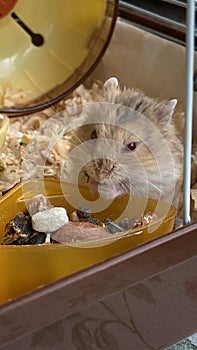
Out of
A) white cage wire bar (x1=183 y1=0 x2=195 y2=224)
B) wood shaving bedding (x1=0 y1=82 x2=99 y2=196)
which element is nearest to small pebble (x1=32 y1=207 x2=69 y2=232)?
white cage wire bar (x1=183 y1=0 x2=195 y2=224)

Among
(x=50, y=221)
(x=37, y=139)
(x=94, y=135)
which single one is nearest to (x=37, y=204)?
(x=50, y=221)

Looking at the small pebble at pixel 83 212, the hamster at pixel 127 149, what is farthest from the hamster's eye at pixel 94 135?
the small pebble at pixel 83 212

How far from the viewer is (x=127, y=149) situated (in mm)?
906

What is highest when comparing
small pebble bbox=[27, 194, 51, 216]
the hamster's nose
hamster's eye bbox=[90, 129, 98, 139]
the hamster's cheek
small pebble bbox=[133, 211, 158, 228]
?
hamster's eye bbox=[90, 129, 98, 139]

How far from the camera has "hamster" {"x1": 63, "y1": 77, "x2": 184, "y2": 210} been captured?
88 cm

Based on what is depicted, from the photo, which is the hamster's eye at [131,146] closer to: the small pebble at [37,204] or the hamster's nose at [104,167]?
the hamster's nose at [104,167]

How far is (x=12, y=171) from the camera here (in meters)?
1.17

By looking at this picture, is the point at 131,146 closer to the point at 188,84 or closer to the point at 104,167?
the point at 104,167

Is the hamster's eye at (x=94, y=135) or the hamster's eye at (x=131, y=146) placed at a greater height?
the hamster's eye at (x=94, y=135)

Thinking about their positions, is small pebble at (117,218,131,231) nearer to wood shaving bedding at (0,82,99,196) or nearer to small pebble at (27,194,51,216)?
small pebble at (27,194,51,216)

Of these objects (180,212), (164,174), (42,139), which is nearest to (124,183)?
(164,174)

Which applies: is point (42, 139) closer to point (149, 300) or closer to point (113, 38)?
point (113, 38)

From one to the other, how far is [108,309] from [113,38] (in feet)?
3.03

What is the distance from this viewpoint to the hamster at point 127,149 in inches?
34.8
